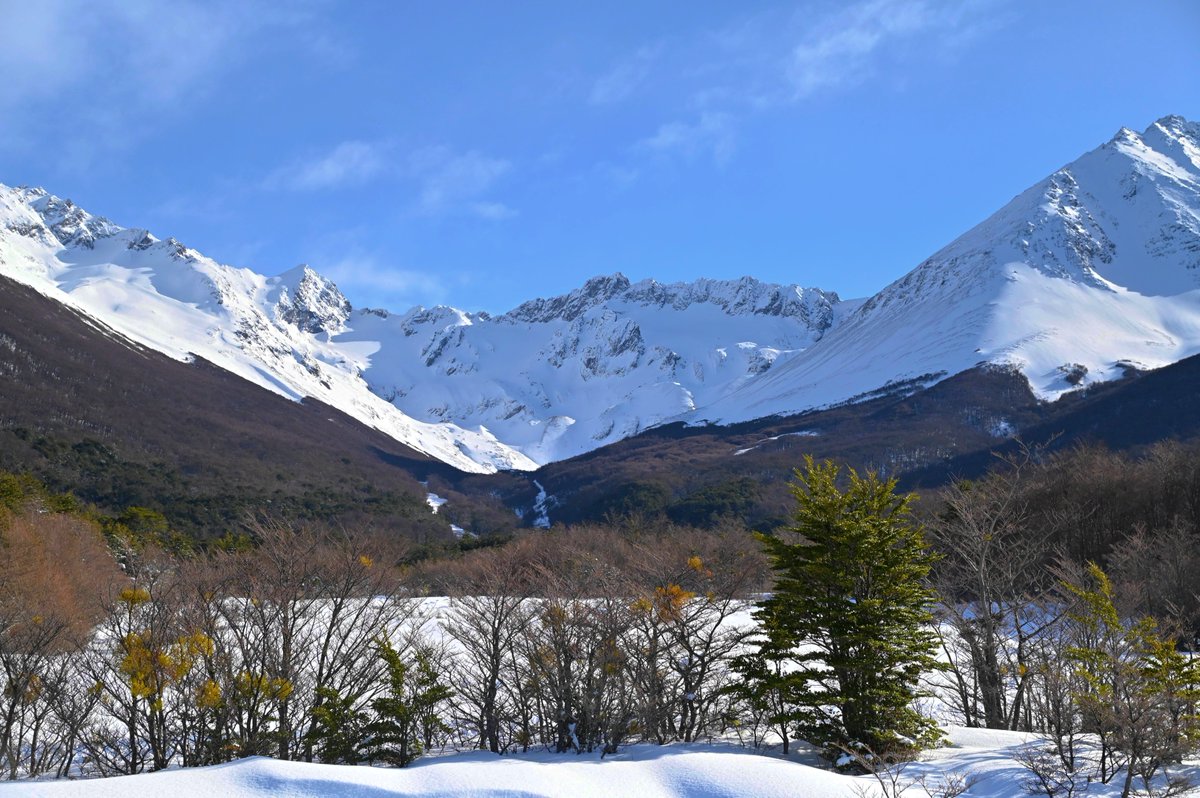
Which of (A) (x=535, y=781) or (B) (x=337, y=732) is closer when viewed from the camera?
(A) (x=535, y=781)

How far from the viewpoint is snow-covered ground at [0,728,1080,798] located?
13031 millimetres

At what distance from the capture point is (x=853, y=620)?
59.7 ft

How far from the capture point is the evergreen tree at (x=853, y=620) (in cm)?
1755

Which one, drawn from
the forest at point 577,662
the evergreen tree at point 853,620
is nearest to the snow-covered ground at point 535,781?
the forest at point 577,662

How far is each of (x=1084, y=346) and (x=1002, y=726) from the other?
172m

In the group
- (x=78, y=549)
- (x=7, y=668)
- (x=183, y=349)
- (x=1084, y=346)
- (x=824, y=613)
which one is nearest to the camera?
(x=824, y=613)

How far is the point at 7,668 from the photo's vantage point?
65.7ft

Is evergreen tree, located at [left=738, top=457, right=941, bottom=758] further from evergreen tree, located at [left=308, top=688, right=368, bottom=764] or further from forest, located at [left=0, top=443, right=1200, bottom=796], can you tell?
evergreen tree, located at [left=308, top=688, right=368, bottom=764]

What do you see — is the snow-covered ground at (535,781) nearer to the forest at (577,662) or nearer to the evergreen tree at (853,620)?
the forest at (577,662)

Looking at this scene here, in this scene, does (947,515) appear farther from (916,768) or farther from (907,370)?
(907,370)

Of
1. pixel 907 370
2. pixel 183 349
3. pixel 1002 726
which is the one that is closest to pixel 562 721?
pixel 1002 726

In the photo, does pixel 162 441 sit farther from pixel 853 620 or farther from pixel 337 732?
pixel 853 620

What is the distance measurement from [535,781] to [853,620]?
808 centimetres

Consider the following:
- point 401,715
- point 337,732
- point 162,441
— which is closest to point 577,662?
point 401,715
